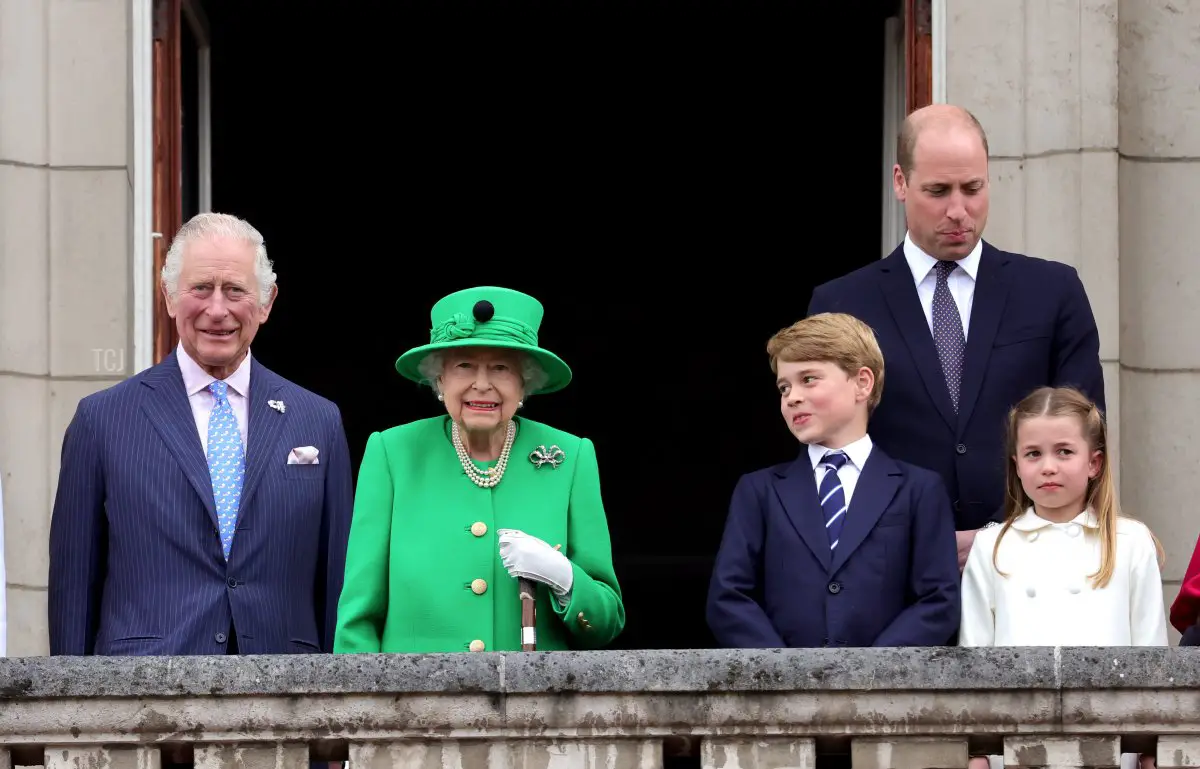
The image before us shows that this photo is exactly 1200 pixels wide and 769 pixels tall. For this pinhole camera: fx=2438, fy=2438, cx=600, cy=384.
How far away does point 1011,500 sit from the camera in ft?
17.7

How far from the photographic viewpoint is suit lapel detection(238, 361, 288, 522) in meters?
5.43

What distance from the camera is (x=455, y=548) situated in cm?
537

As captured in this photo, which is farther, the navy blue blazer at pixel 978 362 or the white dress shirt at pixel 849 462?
the navy blue blazer at pixel 978 362

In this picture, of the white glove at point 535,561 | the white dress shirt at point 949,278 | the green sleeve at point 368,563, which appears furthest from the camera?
the white dress shirt at point 949,278

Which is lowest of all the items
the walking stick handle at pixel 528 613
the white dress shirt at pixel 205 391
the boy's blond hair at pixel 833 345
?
the walking stick handle at pixel 528 613

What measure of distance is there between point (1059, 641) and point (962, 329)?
2.99 ft

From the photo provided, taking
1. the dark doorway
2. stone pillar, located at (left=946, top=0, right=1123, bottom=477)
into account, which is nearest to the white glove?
stone pillar, located at (left=946, top=0, right=1123, bottom=477)

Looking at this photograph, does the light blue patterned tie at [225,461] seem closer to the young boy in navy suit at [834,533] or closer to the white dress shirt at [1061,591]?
the young boy in navy suit at [834,533]

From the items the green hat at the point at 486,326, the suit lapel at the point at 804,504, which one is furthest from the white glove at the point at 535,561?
the suit lapel at the point at 804,504

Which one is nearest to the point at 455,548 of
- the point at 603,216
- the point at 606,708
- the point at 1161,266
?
the point at 606,708

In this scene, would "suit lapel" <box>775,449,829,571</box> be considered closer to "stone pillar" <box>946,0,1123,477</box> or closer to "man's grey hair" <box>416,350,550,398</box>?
"man's grey hair" <box>416,350,550,398</box>

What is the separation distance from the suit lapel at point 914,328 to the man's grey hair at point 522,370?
0.87 m

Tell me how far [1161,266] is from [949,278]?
2.41 m

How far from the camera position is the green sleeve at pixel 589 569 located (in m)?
5.23
